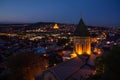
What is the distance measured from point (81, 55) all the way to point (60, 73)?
8.15 meters

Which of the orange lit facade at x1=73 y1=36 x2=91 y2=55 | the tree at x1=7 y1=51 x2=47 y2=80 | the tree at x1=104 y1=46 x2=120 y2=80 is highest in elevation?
the tree at x1=104 y1=46 x2=120 y2=80

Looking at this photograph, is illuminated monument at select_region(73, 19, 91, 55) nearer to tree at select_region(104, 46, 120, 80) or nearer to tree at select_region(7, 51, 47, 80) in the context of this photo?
tree at select_region(7, 51, 47, 80)

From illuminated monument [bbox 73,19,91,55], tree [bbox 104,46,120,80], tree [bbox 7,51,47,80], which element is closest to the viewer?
tree [bbox 104,46,120,80]

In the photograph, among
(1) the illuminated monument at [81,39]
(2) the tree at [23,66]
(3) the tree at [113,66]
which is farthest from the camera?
(1) the illuminated monument at [81,39]

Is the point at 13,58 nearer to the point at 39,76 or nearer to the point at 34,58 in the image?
the point at 34,58

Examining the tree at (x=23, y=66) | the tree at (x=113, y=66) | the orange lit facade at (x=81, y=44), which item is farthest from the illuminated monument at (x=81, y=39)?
the tree at (x=113, y=66)

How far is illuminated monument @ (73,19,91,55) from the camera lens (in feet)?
100

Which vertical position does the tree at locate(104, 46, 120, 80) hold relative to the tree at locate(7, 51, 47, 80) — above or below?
above

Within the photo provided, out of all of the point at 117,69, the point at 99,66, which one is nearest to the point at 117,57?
the point at 117,69

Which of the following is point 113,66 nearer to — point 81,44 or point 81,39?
point 81,39

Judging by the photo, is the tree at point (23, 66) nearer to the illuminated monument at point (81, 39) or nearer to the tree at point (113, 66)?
the illuminated monument at point (81, 39)

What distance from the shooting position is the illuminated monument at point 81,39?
1205 inches

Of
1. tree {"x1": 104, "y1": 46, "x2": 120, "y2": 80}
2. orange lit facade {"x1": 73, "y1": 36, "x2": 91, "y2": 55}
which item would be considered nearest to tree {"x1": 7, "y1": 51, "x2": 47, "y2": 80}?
orange lit facade {"x1": 73, "y1": 36, "x2": 91, "y2": 55}

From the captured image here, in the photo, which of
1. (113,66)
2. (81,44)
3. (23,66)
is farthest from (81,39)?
(113,66)
